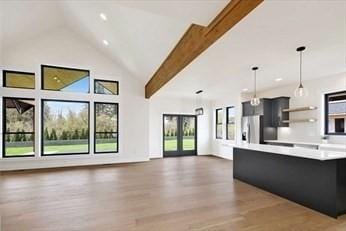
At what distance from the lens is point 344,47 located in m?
3.91

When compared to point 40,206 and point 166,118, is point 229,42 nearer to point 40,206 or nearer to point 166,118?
point 40,206

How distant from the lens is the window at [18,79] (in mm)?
6284

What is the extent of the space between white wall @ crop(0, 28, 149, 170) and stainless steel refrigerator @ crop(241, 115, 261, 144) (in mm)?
3634

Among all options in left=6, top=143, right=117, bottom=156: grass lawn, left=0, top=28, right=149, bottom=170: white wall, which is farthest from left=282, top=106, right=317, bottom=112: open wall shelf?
left=6, top=143, right=117, bottom=156: grass lawn

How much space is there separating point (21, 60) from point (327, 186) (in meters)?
8.17

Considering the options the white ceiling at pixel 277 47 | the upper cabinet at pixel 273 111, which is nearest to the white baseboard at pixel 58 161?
the white ceiling at pixel 277 47

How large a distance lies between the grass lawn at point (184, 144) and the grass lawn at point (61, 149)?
8.19ft

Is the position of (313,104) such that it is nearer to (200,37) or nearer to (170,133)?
(200,37)

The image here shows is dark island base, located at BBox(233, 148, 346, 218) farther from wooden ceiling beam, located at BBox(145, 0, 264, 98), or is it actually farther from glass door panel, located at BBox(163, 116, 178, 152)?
glass door panel, located at BBox(163, 116, 178, 152)

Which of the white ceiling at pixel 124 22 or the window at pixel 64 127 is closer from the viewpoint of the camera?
the white ceiling at pixel 124 22

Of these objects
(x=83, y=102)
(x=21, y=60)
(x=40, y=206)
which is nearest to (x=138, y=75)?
(x=83, y=102)

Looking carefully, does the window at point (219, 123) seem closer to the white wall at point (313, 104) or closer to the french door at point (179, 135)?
the french door at point (179, 135)

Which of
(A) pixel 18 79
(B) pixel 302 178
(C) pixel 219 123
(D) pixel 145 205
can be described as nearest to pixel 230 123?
(C) pixel 219 123

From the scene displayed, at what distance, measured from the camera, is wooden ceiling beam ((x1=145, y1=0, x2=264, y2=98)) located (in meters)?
2.58
